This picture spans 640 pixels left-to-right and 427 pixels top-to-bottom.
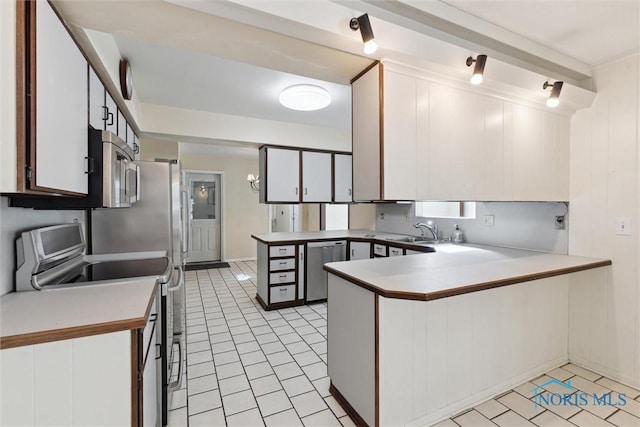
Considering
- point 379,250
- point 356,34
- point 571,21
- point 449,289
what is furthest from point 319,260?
point 571,21

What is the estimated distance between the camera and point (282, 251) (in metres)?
3.76

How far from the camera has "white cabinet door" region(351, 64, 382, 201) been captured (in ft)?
5.65

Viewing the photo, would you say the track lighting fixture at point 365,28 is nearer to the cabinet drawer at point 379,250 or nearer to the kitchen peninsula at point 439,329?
the kitchen peninsula at point 439,329

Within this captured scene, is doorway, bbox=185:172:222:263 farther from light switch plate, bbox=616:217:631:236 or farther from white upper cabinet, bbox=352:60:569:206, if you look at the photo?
light switch plate, bbox=616:217:631:236

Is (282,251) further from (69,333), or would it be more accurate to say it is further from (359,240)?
(69,333)

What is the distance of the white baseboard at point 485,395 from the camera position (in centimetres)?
180

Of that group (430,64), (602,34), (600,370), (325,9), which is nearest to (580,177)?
(602,34)

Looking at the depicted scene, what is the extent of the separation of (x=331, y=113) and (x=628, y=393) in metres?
3.68

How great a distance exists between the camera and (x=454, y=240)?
326cm

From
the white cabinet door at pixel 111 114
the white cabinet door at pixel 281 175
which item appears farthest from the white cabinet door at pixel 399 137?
the white cabinet door at pixel 281 175

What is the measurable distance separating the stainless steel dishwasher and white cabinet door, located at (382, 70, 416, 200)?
2.31 m

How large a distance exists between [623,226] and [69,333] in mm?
3295

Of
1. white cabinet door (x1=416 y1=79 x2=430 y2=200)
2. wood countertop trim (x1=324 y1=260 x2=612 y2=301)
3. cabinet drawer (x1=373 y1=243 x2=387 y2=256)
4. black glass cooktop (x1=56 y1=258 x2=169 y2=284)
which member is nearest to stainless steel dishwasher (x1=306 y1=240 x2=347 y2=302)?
cabinet drawer (x1=373 y1=243 x2=387 y2=256)

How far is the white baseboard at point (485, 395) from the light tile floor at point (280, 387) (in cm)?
3
